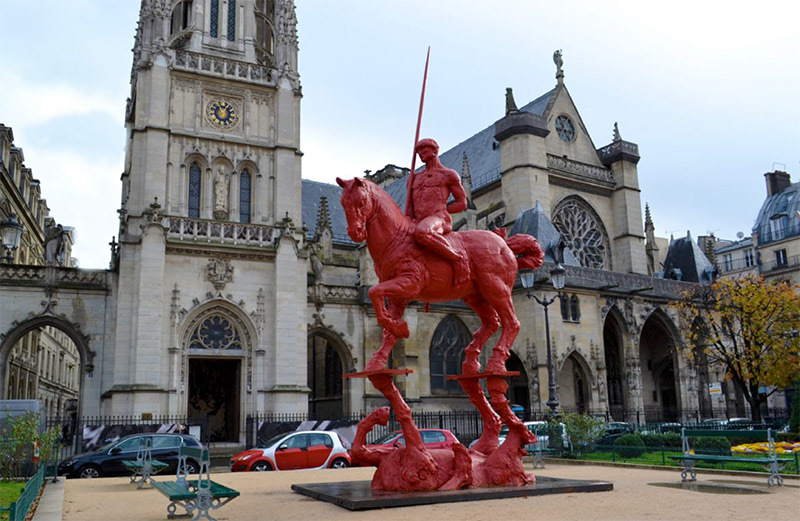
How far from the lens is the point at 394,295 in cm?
1073

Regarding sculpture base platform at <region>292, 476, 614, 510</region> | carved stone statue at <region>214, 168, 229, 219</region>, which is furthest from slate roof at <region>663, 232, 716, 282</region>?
sculpture base platform at <region>292, 476, 614, 510</region>

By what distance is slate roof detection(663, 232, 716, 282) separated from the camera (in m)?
44.1

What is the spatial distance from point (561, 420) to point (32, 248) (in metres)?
39.0

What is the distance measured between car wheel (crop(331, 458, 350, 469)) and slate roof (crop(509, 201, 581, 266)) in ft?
60.1

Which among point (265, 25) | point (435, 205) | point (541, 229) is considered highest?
point (265, 25)

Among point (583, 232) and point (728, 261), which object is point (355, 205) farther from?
point (728, 261)

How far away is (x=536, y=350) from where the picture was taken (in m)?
33.7

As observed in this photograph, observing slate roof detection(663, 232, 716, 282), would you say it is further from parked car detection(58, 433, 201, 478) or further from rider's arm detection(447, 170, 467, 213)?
rider's arm detection(447, 170, 467, 213)

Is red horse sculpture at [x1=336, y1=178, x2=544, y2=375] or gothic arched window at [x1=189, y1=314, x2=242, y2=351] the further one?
gothic arched window at [x1=189, y1=314, x2=242, y2=351]

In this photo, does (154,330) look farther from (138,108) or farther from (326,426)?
(138,108)

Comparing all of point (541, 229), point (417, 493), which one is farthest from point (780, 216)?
point (417, 493)

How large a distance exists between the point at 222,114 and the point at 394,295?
21492mm

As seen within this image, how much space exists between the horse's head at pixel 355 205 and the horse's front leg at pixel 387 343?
1240mm

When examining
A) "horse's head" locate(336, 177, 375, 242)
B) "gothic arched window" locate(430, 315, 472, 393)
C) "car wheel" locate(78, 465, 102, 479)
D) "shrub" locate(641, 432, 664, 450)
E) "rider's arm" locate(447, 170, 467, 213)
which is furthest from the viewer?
"gothic arched window" locate(430, 315, 472, 393)
